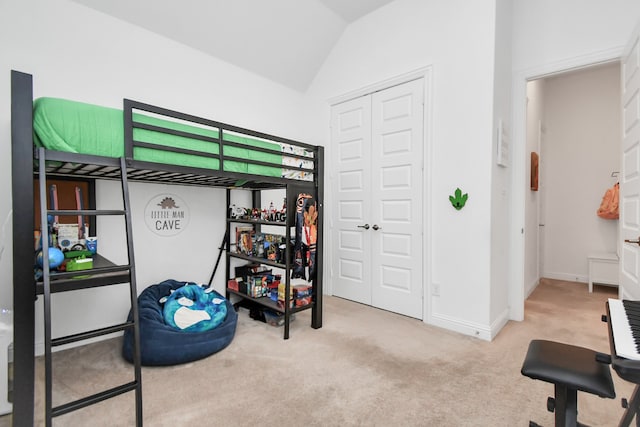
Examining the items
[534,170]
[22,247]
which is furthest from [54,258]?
[534,170]

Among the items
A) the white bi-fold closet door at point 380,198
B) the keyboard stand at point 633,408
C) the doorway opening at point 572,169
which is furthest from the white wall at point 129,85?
the doorway opening at point 572,169

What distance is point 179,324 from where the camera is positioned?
2373mm

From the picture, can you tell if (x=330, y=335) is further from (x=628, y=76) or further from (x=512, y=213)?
(x=628, y=76)

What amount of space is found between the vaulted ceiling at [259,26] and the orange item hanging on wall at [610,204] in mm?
3987

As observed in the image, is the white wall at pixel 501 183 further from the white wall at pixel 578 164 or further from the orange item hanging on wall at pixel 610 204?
the white wall at pixel 578 164

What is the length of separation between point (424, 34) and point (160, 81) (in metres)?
2.62

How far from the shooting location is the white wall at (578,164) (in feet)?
14.6

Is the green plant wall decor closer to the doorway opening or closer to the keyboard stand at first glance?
the keyboard stand

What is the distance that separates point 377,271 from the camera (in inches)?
135

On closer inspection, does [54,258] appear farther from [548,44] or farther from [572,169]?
[572,169]

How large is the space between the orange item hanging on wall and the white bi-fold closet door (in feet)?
10.6

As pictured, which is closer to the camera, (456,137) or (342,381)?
(342,381)

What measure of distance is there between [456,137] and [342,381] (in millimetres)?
2289

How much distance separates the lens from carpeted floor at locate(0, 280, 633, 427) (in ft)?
5.45
